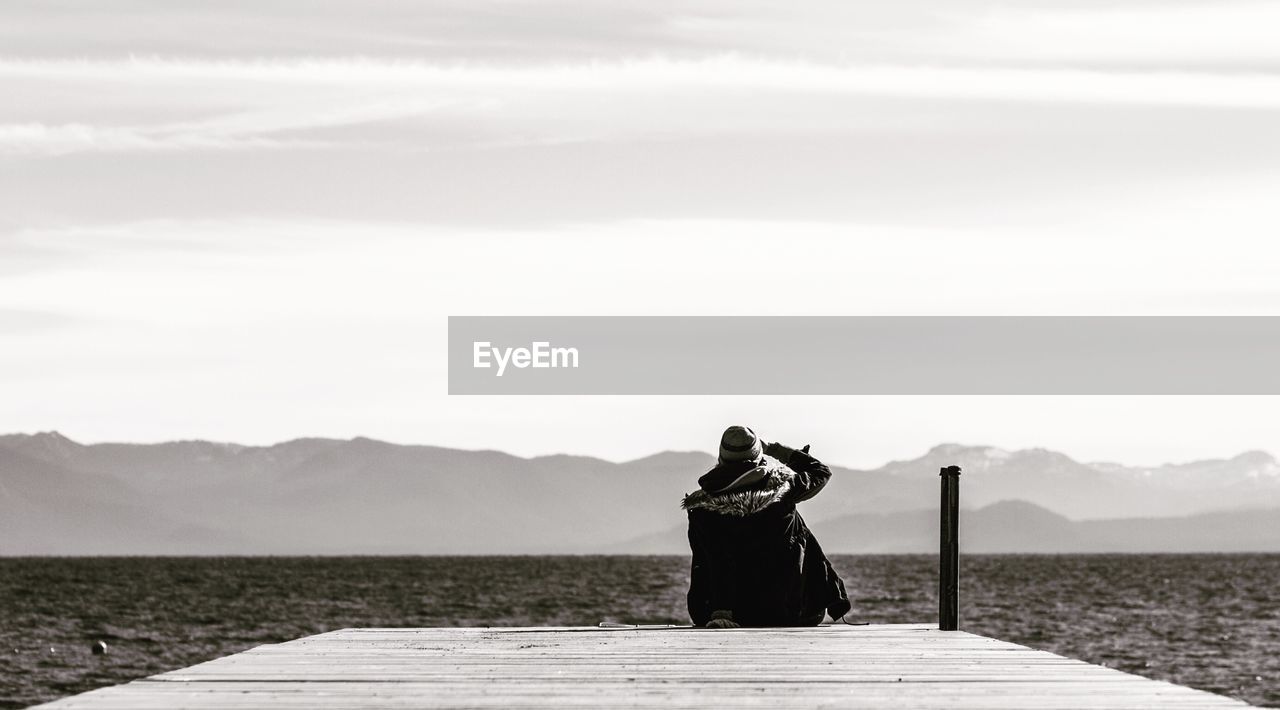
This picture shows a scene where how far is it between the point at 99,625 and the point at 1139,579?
7941cm

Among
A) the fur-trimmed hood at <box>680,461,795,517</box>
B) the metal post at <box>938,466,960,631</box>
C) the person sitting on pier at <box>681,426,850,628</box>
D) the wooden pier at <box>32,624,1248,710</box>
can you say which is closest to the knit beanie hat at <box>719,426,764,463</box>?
the person sitting on pier at <box>681,426,850,628</box>

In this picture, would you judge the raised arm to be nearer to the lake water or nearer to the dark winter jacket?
the dark winter jacket

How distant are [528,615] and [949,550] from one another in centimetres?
6294

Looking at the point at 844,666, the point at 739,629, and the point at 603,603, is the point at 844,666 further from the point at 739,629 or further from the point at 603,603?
the point at 603,603

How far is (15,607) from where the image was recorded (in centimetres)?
8044

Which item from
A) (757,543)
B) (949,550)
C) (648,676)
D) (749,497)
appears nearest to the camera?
(648,676)

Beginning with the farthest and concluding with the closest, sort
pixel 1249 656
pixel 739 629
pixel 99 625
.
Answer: pixel 99 625 < pixel 1249 656 < pixel 739 629

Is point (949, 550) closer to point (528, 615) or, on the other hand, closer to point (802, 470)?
point (802, 470)

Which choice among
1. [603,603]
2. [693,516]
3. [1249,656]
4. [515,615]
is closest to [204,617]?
[515,615]

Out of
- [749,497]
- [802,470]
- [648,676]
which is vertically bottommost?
[648,676]

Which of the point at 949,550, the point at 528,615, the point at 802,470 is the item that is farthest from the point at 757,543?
the point at 528,615

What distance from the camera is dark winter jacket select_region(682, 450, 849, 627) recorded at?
10.7 m

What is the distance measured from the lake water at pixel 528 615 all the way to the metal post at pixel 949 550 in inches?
988

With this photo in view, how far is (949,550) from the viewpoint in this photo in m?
11.2
